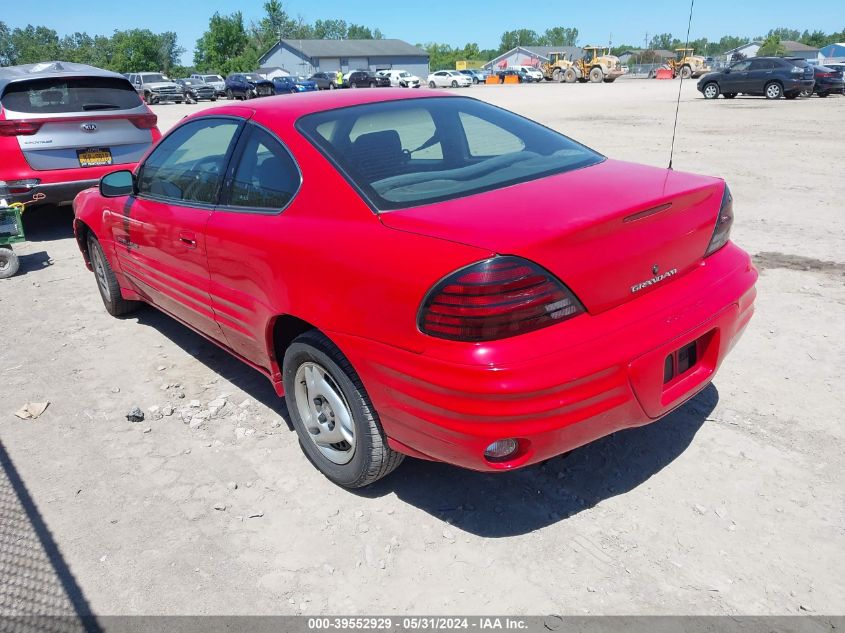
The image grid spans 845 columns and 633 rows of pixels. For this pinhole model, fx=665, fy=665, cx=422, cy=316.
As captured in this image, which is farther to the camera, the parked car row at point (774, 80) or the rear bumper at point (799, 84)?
the parked car row at point (774, 80)

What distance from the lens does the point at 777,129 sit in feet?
51.4

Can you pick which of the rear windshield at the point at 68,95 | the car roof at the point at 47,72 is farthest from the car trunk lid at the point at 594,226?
the car roof at the point at 47,72

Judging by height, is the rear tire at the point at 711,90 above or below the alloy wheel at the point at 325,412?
below

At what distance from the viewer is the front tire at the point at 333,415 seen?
2.74 metres

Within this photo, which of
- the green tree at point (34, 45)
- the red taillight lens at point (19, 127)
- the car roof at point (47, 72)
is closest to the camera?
the red taillight lens at point (19, 127)

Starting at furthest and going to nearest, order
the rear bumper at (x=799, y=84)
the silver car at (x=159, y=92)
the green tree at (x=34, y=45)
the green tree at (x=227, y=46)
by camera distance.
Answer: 1. the green tree at (x=34, y=45)
2. the green tree at (x=227, y=46)
3. the silver car at (x=159, y=92)
4. the rear bumper at (x=799, y=84)

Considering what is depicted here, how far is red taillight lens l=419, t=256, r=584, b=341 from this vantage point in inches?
87.3

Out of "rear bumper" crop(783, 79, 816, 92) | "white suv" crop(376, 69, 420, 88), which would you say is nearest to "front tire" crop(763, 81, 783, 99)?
"rear bumper" crop(783, 79, 816, 92)

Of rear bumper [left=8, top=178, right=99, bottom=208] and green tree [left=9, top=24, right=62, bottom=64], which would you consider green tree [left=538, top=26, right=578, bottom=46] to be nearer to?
green tree [left=9, top=24, right=62, bottom=64]

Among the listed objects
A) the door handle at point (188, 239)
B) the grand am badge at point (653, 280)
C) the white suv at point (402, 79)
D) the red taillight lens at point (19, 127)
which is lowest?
the white suv at point (402, 79)

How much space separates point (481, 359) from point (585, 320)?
0.42 meters

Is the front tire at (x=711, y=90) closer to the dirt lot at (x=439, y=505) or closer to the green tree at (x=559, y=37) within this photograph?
the dirt lot at (x=439, y=505)

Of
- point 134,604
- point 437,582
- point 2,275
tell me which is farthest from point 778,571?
point 2,275

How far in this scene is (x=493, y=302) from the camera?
222 cm
